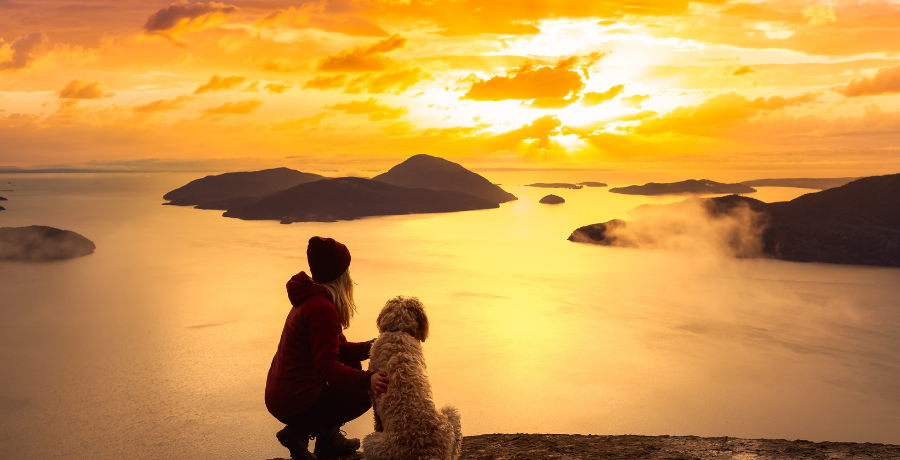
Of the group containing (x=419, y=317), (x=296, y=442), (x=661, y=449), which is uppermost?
(x=419, y=317)

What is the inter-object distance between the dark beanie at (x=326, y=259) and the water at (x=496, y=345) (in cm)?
2113

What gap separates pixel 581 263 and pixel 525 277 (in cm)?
1562

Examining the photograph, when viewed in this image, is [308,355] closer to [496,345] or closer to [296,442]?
[296,442]

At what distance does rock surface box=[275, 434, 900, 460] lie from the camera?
7.12 meters

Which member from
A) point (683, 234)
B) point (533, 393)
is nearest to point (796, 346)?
point (533, 393)

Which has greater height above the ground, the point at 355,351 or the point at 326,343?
the point at 326,343

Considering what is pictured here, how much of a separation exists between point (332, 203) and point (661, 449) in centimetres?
15970

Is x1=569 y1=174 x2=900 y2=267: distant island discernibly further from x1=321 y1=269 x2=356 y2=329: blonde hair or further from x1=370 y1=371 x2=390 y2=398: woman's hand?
x1=370 y1=371 x2=390 y2=398: woman's hand

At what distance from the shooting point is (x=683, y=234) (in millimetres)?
111125

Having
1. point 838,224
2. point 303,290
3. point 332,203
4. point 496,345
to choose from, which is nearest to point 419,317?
point 303,290

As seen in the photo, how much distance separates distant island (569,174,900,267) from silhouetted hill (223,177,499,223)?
10520 cm

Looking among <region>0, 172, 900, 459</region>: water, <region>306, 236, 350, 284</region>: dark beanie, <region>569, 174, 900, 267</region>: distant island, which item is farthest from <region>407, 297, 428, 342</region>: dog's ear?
<region>569, 174, 900, 267</region>: distant island

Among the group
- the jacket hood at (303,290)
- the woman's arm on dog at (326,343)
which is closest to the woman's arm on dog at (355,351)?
the woman's arm on dog at (326,343)

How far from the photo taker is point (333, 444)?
5.55m
